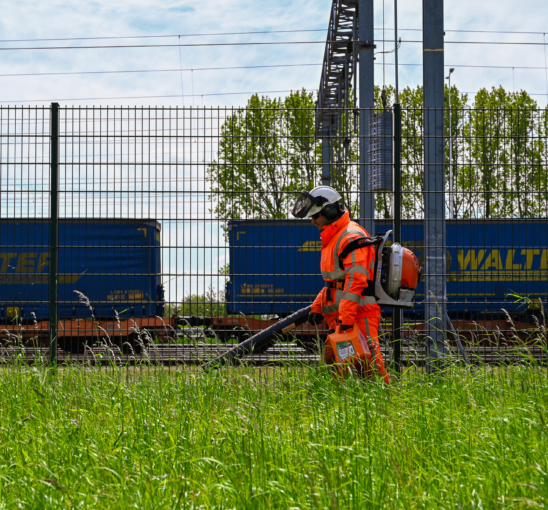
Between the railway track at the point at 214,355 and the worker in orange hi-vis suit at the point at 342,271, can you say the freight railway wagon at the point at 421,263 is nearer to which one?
the worker in orange hi-vis suit at the point at 342,271

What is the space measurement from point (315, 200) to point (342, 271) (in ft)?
2.52

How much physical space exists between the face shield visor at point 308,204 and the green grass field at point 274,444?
163 centimetres

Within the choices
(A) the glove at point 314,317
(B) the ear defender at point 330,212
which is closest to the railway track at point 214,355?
(A) the glove at point 314,317

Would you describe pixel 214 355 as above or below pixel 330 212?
below

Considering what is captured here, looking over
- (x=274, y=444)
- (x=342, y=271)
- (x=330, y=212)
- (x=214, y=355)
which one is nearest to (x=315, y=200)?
(x=330, y=212)

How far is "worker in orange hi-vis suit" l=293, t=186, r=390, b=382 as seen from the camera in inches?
205

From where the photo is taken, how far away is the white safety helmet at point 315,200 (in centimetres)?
557

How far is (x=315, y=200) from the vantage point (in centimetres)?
557

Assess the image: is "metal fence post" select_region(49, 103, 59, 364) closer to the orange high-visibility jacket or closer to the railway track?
Answer: the railway track

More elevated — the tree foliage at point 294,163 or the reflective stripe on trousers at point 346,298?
the tree foliage at point 294,163

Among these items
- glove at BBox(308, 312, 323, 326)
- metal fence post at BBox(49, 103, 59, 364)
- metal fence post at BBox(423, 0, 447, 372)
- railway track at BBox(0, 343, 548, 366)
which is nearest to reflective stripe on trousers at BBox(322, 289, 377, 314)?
glove at BBox(308, 312, 323, 326)

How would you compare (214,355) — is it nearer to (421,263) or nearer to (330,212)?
(330,212)

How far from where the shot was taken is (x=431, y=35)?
21.8 feet

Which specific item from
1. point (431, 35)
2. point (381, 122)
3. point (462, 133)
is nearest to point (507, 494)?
point (462, 133)
